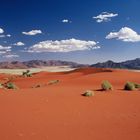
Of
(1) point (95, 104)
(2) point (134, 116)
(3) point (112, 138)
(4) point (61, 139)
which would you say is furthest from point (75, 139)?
(1) point (95, 104)

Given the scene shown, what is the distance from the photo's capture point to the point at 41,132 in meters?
9.76

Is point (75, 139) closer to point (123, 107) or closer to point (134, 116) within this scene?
point (134, 116)

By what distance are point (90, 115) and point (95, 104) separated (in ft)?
7.36

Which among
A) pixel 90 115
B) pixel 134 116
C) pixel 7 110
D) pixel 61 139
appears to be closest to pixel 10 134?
pixel 61 139

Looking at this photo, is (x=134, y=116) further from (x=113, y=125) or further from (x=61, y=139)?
(x=61, y=139)

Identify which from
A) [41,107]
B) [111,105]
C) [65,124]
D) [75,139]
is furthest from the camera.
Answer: [111,105]

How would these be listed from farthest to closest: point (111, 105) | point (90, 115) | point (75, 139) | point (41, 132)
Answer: point (111, 105), point (90, 115), point (41, 132), point (75, 139)

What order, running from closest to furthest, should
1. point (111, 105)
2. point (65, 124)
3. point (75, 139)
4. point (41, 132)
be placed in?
1. point (75, 139)
2. point (41, 132)
3. point (65, 124)
4. point (111, 105)

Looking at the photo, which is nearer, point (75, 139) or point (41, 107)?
point (75, 139)

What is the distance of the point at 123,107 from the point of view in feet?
46.2

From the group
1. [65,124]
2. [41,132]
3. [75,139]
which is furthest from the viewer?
[65,124]

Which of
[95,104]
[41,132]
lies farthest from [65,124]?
[95,104]

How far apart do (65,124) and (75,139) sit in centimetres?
166

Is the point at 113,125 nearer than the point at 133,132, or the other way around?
the point at 133,132
